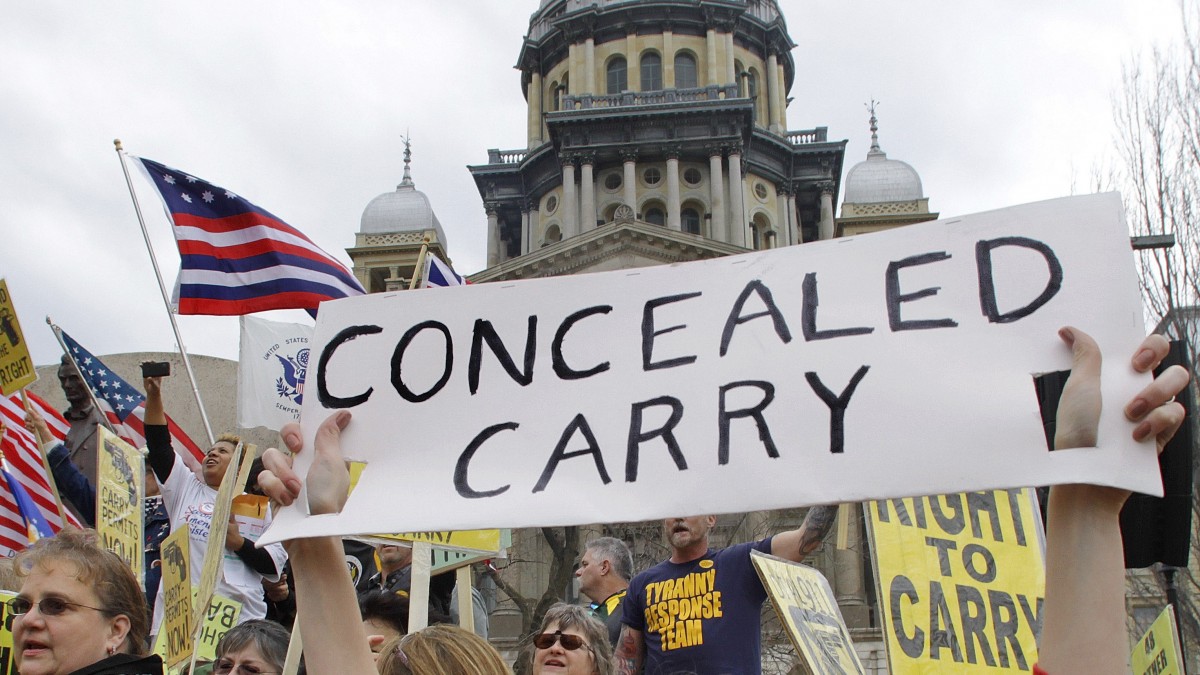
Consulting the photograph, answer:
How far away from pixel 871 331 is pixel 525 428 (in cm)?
80

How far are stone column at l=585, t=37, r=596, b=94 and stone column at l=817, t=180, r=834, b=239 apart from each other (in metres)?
12.5

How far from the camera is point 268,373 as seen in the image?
8062 millimetres

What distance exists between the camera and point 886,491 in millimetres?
2344

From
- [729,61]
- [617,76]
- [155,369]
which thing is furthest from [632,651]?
[617,76]

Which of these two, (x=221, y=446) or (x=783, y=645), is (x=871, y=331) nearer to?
(x=221, y=446)

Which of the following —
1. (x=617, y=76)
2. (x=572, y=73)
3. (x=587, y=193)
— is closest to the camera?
(x=587, y=193)

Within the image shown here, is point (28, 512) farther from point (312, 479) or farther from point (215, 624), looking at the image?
point (312, 479)

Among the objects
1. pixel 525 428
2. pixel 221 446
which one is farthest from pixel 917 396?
pixel 221 446

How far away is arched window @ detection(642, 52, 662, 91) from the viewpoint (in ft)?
185

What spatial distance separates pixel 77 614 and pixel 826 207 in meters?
57.1

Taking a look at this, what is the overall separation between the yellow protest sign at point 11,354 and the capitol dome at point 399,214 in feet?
182

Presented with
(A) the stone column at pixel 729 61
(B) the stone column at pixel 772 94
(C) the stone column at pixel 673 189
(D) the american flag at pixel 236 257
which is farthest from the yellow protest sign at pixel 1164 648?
(B) the stone column at pixel 772 94

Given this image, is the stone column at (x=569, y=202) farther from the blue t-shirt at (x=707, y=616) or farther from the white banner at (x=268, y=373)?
the blue t-shirt at (x=707, y=616)

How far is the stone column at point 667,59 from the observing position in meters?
55.3
